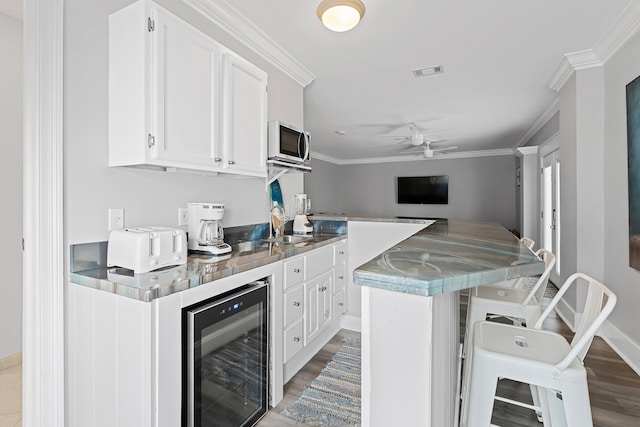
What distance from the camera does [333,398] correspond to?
194cm

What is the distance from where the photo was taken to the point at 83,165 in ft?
4.65

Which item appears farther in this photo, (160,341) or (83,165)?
(83,165)

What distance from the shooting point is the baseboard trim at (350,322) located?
300cm

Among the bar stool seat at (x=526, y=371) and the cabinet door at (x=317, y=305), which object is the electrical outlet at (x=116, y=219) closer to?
the cabinet door at (x=317, y=305)

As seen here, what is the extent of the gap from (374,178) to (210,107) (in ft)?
23.9

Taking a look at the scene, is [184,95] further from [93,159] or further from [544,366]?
[544,366]

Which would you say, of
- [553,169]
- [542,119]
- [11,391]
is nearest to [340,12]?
[11,391]

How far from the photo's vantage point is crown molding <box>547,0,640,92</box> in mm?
2176

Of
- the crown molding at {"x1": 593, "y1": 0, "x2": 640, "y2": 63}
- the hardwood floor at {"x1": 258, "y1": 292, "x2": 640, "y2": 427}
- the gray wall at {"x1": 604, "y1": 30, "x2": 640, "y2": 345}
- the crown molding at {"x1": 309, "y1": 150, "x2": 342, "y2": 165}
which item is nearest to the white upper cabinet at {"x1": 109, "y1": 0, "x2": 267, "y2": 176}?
the hardwood floor at {"x1": 258, "y1": 292, "x2": 640, "y2": 427}

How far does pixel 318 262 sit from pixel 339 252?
0.46 metres

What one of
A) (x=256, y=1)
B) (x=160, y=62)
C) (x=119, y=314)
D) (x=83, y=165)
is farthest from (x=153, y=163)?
(x=256, y=1)

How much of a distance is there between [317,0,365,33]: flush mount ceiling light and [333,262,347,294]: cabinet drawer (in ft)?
6.00

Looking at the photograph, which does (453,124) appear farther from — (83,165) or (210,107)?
(83,165)

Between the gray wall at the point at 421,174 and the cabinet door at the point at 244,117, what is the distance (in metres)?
5.29
